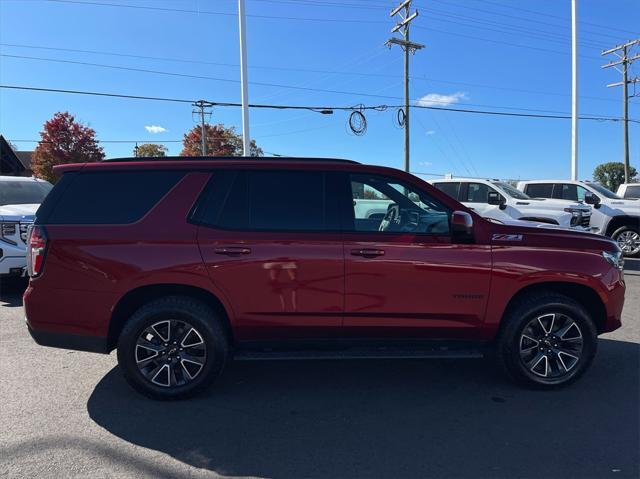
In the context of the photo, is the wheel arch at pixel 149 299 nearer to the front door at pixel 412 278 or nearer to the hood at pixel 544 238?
the front door at pixel 412 278

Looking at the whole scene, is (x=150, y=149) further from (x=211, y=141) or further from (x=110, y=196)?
(x=110, y=196)

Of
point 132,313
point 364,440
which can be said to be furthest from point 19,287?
point 364,440

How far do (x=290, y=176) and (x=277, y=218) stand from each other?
39cm

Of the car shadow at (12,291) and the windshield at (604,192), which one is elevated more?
the windshield at (604,192)

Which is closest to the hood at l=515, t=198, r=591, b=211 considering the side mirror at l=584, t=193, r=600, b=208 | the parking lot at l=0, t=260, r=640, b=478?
the side mirror at l=584, t=193, r=600, b=208

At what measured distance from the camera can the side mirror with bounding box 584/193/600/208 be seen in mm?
11086

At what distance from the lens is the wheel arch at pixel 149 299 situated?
385 centimetres

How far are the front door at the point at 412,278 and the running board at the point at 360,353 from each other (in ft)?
0.40

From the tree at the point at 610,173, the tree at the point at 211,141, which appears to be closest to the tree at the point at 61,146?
the tree at the point at 211,141

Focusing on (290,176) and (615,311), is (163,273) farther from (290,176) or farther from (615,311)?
(615,311)

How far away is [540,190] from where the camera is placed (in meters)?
12.6

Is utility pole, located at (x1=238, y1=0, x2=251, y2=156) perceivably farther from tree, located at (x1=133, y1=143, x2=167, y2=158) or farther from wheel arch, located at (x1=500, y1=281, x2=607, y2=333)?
tree, located at (x1=133, y1=143, x2=167, y2=158)

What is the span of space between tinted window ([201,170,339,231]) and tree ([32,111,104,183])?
→ 4197 centimetres

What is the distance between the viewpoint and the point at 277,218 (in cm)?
389
